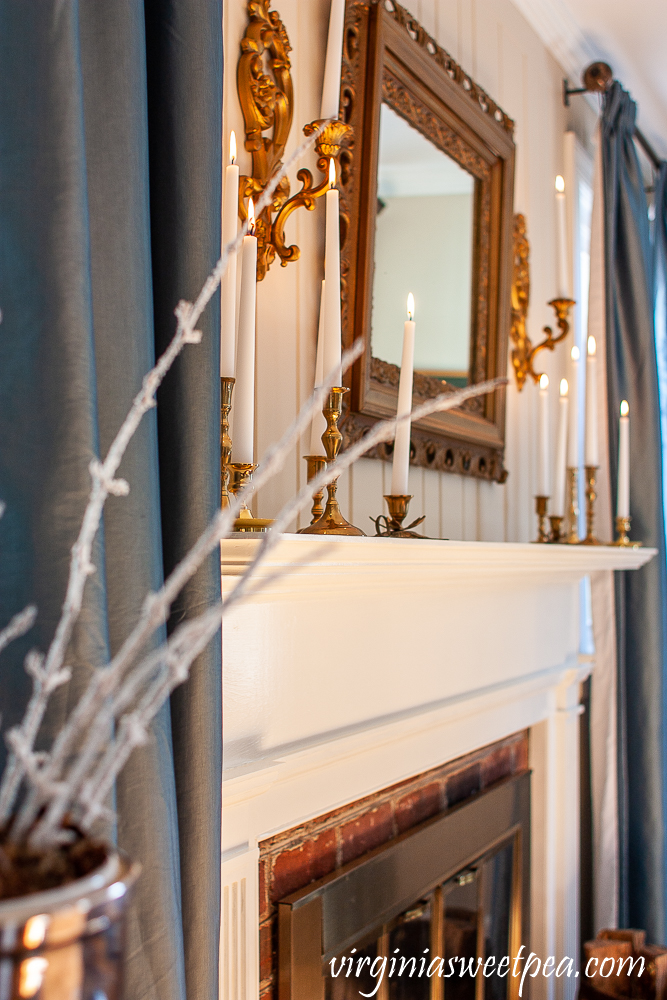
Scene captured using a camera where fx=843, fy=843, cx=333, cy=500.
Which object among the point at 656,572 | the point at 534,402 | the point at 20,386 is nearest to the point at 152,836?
the point at 20,386

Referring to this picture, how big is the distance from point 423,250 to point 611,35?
1273mm

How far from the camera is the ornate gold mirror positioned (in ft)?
4.29

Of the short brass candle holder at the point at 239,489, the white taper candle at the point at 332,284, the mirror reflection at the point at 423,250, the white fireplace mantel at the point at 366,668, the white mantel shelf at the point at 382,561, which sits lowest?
the white fireplace mantel at the point at 366,668

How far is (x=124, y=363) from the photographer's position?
61 cm

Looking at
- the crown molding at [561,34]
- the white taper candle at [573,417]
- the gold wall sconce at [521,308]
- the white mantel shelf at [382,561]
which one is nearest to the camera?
the white mantel shelf at [382,561]

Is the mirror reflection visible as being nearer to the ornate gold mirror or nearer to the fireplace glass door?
the ornate gold mirror

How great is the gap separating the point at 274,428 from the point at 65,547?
2.08ft

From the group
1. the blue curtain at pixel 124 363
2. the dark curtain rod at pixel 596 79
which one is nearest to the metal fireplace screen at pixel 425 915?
the blue curtain at pixel 124 363

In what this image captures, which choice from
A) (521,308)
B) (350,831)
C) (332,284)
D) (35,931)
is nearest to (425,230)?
(521,308)

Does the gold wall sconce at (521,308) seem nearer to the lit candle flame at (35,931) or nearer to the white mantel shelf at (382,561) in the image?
the white mantel shelf at (382,561)

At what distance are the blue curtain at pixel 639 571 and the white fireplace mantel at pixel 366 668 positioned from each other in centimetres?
54

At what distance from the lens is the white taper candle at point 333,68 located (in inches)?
39.9

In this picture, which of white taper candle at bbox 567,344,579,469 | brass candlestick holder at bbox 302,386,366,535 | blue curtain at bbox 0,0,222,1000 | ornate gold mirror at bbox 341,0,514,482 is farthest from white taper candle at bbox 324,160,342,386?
white taper candle at bbox 567,344,579,469

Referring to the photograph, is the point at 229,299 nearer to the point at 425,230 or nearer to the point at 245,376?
the point at 245,376
